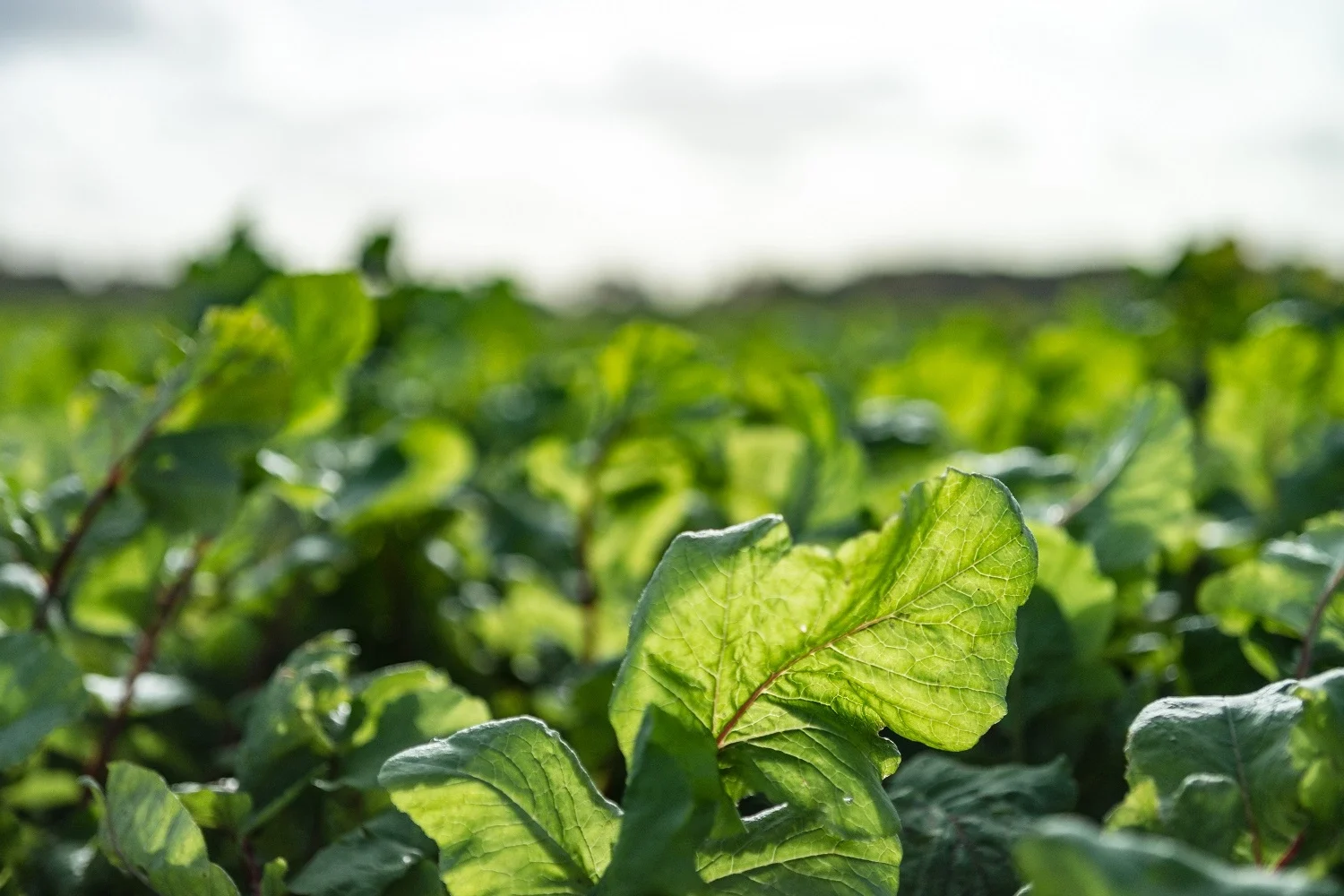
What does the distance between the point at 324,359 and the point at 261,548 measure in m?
0.37

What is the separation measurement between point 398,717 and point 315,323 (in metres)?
0.56

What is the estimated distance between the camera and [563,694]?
125 centimetres

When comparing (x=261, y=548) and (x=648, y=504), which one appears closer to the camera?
(x=261, y=548)

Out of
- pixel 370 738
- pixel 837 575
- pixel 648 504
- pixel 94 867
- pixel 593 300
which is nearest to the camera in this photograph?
pixel 837 575

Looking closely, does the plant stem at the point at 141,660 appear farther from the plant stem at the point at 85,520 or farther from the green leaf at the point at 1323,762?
the green leaf at the point at 1323,762

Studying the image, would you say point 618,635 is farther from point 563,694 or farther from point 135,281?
point 135,281

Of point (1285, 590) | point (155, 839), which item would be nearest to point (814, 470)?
point (1285, 590)

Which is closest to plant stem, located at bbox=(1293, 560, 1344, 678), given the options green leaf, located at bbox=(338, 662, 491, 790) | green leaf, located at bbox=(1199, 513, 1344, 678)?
green leaf, located at bbox=(1199, 513, 1344, 678)

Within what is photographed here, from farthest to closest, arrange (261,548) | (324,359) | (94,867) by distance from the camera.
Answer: (261,548) < (324,359) < (94,867)

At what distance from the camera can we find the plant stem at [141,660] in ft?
3.71

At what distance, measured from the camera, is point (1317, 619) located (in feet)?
2.50

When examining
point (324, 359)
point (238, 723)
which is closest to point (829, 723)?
point (324, 359)

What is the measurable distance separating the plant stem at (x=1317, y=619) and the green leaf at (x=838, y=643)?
290mm

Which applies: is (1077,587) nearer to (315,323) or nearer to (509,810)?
(509,810)
